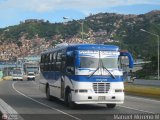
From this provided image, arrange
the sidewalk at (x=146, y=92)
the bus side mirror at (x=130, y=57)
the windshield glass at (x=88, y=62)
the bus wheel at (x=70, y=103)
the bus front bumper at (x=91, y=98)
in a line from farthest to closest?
1. the sidewalk at (x=146, y=92)
2. the bus side mirror at (x=130, y=57)
3. the bus wheel at (x=70, y=103)
4. the windshield glass at (x=88, y=62)
5. the bus front bumper at (x=91, y=98)

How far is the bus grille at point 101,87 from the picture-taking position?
20.6m

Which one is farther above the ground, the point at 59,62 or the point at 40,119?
the point at 59,62

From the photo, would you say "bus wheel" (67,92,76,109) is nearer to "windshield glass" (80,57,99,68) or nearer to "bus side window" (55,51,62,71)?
"windshield glass" (80,57,99,68)

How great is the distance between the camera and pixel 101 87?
20.6 meters

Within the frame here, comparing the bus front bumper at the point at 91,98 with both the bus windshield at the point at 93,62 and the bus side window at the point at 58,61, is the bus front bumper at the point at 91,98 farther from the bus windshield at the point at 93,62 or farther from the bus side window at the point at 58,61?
the bus side window at the point at 58,61

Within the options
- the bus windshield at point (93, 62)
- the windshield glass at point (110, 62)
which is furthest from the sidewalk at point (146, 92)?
the bus windshield at point (93, 62)

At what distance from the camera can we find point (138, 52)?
5359 inches

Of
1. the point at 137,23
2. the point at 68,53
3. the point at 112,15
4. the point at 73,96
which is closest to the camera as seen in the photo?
the point at 73,96

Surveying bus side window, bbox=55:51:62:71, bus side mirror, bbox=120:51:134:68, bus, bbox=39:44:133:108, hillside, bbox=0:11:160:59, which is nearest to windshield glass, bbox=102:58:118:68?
bus, bbox=39:44:133:108

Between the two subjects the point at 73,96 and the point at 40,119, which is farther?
the point at 73,96

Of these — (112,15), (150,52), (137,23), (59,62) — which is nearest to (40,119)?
(59,62)

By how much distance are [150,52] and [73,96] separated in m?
112

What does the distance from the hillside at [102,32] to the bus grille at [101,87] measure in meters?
78.4

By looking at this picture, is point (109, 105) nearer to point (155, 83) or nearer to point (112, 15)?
point (155, 83)
